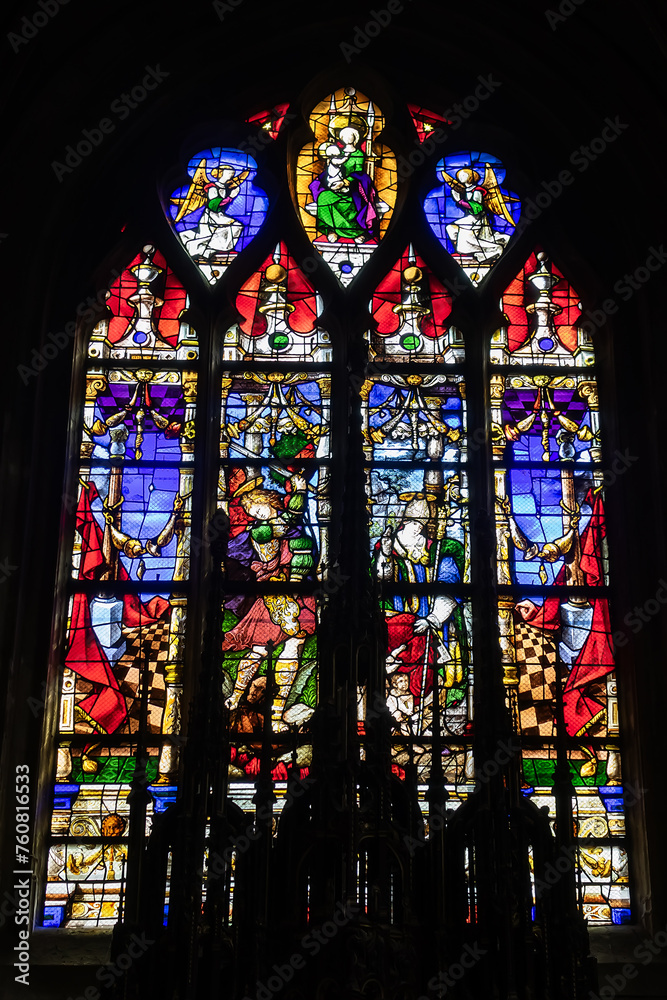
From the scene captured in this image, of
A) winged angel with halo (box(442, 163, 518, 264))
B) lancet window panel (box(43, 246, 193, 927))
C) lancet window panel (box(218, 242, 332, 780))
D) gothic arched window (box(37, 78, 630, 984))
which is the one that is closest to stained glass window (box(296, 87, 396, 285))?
gothic arched window (box(37, 78, 630, 984))

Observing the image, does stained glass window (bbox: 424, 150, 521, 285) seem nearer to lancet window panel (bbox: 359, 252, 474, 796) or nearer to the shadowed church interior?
Result: the shadowed church interior

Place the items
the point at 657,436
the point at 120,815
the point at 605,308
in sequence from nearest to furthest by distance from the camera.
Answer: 1. the point at 120,815
2. the point at 657,436
3. the point at 605,308

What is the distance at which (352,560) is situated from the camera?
8430mm

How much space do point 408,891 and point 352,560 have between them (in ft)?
6.19

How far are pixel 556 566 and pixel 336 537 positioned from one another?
1.53 metres

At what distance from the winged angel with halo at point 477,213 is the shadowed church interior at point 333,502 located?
0.03m

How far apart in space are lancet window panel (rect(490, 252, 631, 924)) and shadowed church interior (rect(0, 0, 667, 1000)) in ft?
0.07

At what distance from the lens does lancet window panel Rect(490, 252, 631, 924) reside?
30.2ft

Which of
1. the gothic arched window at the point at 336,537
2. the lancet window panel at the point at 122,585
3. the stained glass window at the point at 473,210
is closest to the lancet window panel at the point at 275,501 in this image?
the gothic arched window at the point at 336,537

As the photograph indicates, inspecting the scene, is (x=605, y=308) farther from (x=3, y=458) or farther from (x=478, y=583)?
(x=3, y=458)

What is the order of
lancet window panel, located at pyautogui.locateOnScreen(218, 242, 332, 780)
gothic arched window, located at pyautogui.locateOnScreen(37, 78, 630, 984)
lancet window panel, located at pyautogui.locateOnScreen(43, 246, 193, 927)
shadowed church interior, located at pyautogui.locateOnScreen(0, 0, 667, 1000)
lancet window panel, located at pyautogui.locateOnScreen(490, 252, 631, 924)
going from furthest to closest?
1. lancet window panel, located at pyautogui.locateOnScreen(218, 242, 332, 780)
2. lancet window panel, located at pyautogui.locateOnScreen(490, 252, 631, 924)
3. lancet window panel, located at pyautogui.locateOnScreen(43, 246, 193, 927)
4. gothic arched window, located at pyautogui.locateOnScreen(37, 78, 630, 984)
5. shadowed church interior, located at pyautogui.locateOnScreen(0, 0, 667, 1000)

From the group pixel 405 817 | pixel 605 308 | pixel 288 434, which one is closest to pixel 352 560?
pixel 405 817

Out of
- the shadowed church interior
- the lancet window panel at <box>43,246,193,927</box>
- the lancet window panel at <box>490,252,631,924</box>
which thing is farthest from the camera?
the lancet window panel at <box>490,252,631,924</box>

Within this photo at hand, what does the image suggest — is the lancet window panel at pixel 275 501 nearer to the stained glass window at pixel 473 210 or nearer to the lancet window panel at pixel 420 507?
the lancet window panel at pixel 420 507
